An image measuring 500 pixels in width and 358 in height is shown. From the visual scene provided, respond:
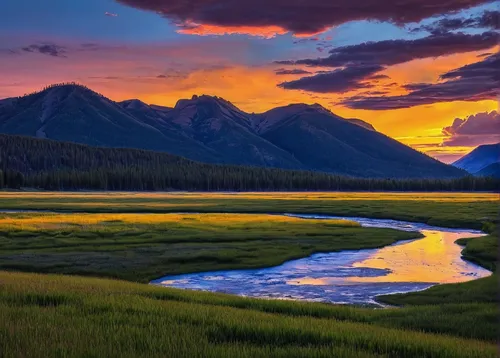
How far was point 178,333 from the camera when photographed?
14.1 meters

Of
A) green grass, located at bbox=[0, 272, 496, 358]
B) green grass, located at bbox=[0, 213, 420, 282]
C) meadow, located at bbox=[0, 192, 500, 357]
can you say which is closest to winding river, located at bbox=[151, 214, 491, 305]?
meadow, located at bbox=[0, 192, 500, 357]

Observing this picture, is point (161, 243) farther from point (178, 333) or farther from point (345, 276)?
point (178, 333)

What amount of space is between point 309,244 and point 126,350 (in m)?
38.2

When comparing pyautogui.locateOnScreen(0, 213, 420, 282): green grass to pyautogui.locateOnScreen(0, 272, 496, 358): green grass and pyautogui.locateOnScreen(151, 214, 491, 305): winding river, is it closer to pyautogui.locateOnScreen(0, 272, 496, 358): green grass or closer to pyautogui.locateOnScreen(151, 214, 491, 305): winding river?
pyautogui.locateOnScreen(151, 214, 491, 305): winding river

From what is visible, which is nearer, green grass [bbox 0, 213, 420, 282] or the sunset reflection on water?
the sunset reflection on water

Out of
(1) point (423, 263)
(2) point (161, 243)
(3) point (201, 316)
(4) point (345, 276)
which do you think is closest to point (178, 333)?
(3) point (201, 316)

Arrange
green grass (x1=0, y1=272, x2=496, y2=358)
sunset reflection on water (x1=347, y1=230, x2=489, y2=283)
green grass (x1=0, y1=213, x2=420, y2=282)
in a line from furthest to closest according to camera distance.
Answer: green grass (x1=0, y1=213, x2=420, y2=282) < sunset reflection on water (x1=347, y1=230, x2=489, y2=283) < green grass (x1=0, y1=272, x2=496, y2=358)

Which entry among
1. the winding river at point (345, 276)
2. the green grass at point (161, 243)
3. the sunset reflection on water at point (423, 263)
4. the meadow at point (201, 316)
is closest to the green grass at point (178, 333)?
the meadow at point (201, 316)

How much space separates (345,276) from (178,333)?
2207 cm

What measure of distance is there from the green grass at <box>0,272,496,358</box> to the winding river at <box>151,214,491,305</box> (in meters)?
9.44

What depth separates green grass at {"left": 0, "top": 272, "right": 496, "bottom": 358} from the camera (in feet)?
40.2

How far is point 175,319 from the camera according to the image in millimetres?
16266

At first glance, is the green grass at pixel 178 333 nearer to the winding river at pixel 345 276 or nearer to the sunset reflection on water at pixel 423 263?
the winding river at pixel 345 276

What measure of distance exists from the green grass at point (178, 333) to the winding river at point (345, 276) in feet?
31.0
